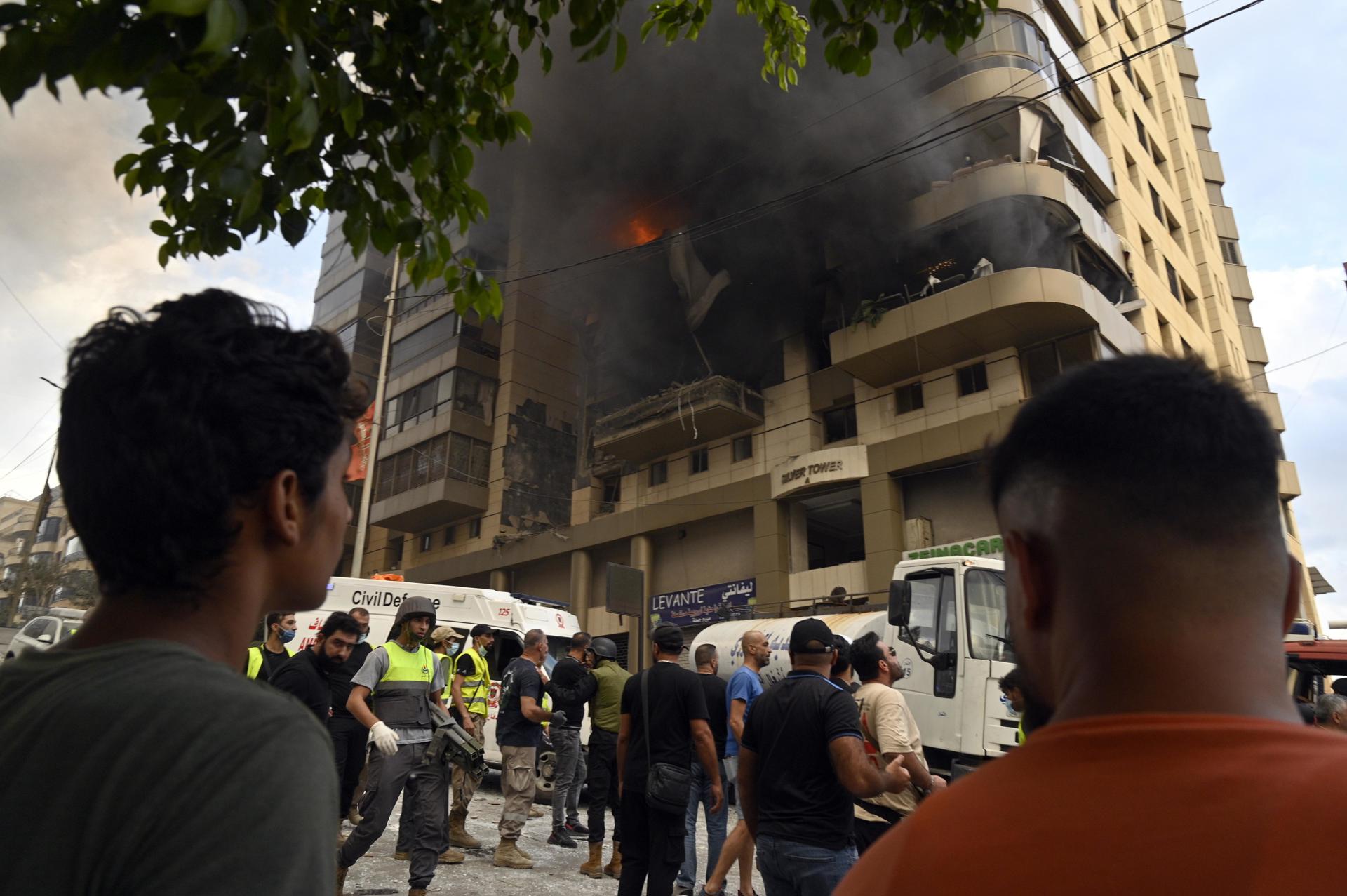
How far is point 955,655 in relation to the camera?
361 inches

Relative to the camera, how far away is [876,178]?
20.6 m

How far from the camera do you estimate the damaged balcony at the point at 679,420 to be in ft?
73.5

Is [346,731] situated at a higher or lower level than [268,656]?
lower

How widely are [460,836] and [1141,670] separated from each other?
729 centimetres

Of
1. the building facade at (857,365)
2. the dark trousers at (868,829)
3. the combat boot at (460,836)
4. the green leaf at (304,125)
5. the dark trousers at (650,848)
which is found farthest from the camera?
the building facade at (857,365)

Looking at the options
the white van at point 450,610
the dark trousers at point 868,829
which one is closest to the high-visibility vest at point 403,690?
the dark trousers at point 868,829

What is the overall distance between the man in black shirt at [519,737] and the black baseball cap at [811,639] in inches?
138

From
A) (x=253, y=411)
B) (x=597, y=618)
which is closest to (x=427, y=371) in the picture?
(x=597, y=618)

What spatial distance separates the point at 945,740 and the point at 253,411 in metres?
9.25

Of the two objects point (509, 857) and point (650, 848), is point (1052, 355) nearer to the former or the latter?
point (509, 857)

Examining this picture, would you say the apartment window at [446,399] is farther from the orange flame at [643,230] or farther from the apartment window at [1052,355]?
the apartment window at [1052,355]

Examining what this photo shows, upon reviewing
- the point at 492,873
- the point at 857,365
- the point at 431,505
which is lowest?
the point at 492,873

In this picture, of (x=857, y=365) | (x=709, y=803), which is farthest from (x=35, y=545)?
(x=709, y=803)

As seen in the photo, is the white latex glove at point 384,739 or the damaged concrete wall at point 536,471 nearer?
the white latex glove at point 384,739
